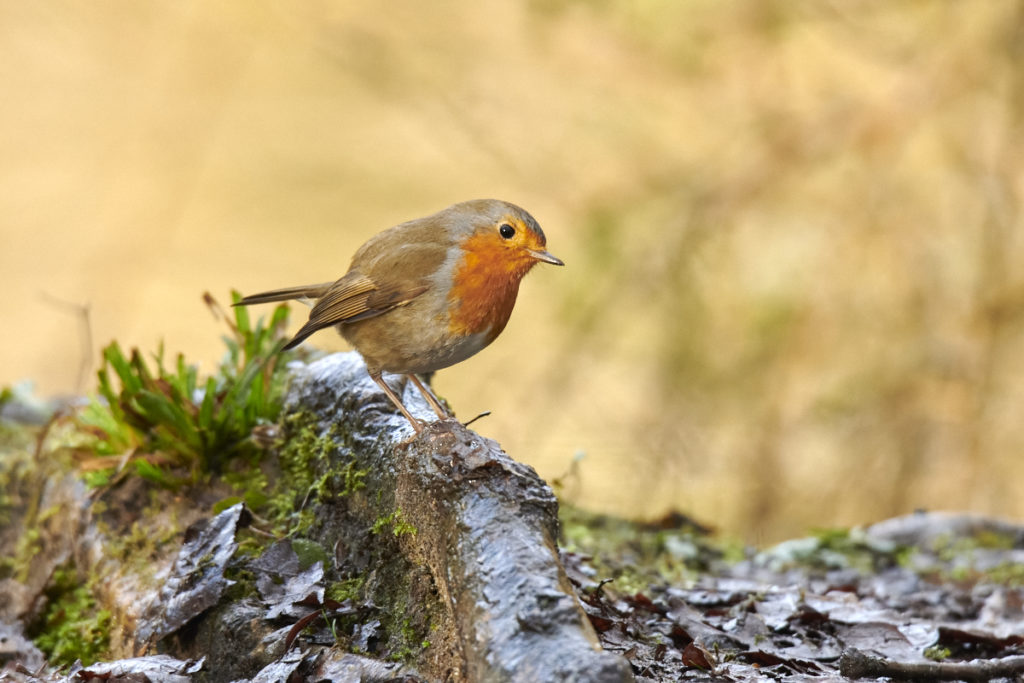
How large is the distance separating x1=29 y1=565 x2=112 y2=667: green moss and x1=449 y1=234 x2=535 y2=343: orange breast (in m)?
1.95

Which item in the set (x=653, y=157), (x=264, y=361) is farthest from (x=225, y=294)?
(x=264, y=361)

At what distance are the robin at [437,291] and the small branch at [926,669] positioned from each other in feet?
5.09

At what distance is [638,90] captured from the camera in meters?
8.16

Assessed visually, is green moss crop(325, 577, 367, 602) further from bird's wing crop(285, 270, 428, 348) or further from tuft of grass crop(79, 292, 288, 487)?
tuft of grass crop(79, 292, 288, 487)

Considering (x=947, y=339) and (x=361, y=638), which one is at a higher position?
(x=947, y=339)

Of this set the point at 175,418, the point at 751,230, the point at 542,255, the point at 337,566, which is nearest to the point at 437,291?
the point at 542,255

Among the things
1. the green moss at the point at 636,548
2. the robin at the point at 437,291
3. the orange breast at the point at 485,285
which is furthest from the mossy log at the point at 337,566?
the green moss at the point at 636,548

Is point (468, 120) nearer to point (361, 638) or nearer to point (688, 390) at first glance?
point (688, 390)

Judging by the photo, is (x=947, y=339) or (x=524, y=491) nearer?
(x=524, y=491)

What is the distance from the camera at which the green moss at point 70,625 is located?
3898mm

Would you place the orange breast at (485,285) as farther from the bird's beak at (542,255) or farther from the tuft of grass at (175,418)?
the tuft of grass at (175,418)

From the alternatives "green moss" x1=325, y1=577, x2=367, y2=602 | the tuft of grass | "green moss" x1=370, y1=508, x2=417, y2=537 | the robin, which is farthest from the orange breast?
the tuft of grass

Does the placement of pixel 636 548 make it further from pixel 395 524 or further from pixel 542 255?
→ pixel 395 524

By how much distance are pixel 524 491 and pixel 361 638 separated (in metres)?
0.76
